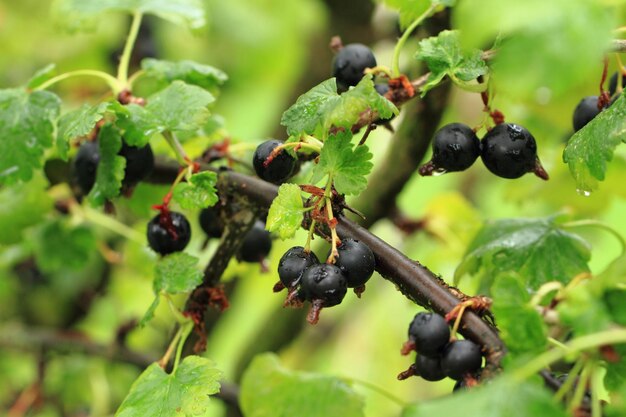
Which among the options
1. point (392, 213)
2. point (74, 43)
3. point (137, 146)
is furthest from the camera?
point (74, 43)

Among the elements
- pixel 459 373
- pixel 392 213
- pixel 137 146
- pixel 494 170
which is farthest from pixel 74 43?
pixel 459 373

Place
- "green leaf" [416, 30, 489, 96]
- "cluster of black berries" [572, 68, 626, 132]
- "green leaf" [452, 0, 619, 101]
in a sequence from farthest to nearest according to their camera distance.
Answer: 1. "cluster of black berries" [572, 68, 626, 132]
2. "green leaf" [416, 30, 489, 96]
3. "green leaf" [452, 0, 619, 101]

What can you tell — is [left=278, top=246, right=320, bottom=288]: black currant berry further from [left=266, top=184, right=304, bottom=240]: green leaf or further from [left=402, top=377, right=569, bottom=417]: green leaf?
[left=402, top=377, right=569, bottom=417]: green leaf

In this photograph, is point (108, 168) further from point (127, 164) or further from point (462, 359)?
point (462, 359)

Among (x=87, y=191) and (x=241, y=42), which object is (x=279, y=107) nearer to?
(x=241, y=42)

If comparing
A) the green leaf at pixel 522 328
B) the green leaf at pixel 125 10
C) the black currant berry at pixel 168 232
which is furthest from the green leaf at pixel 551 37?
the green leaf at pixel 125 10

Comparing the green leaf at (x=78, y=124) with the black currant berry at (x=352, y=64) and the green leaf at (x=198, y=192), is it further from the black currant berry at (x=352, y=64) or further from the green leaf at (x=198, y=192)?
the black currant berry at (x=352, y=64)

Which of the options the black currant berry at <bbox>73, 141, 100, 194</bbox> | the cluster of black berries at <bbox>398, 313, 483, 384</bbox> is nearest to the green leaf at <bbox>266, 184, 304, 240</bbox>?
the cluster of black berries at <bbox>398, 313, 483, 384</bbox>

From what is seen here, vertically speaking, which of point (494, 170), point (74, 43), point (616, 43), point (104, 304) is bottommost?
point (104, 304)
